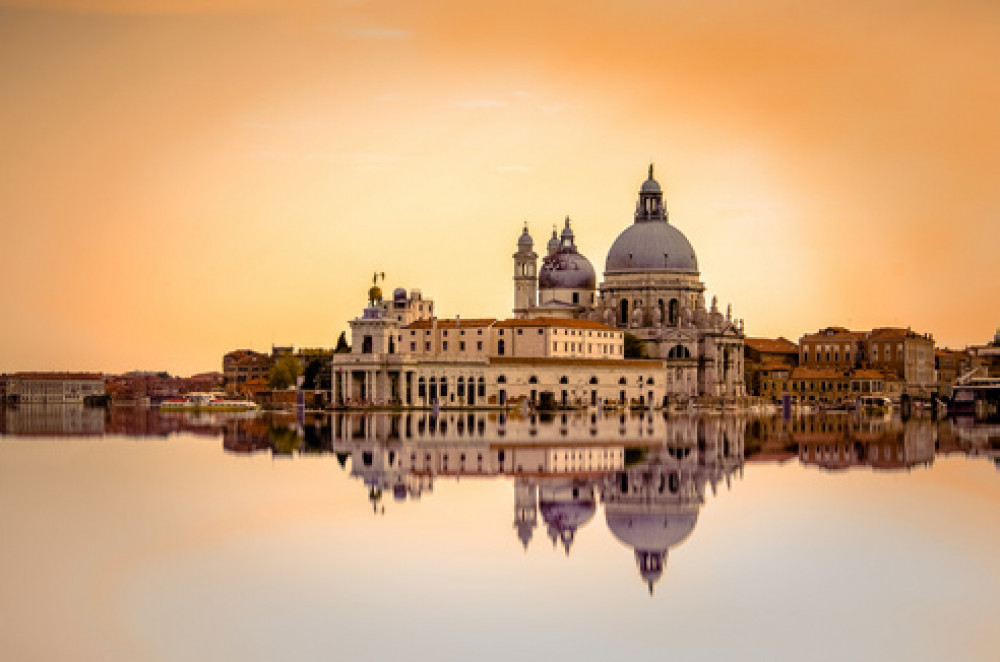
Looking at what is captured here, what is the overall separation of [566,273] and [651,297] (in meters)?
5.14

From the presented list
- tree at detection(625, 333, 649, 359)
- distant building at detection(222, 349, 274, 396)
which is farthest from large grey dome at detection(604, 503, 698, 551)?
distant building at detection(222, 349, 274, 396)

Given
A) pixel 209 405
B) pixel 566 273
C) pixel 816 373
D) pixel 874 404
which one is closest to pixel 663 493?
pixel 209 405

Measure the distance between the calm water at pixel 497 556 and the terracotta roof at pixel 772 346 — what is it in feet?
227

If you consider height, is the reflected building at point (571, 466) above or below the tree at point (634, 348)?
below

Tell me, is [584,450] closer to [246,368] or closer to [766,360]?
[766,360]

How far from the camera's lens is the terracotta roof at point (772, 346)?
370 ft

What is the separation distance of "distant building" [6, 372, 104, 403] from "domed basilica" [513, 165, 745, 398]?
193ft

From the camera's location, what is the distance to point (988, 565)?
914 inches

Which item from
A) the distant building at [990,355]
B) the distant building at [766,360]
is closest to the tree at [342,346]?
the distant building at [766,360]

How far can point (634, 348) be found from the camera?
9338 centimetres

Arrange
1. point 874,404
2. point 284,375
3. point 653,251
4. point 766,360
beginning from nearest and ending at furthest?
point 874,404
point 284,375
point 653,251
point 766,360

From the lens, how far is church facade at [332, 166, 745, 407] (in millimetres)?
81500

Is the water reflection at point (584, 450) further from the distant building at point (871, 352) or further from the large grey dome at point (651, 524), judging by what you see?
the distant building at point (871, 352)

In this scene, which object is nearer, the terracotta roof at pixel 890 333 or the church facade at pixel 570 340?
the church facade at pixel 570 340
